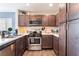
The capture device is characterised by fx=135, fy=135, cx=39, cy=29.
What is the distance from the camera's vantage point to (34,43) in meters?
6.77

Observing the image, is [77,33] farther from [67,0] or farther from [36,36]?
[36,36]

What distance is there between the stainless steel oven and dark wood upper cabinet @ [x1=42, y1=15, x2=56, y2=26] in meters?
1.06

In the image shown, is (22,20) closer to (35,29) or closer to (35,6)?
(35,29)

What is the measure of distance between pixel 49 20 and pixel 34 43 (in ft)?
5.16

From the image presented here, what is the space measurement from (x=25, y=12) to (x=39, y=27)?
1.19 meters

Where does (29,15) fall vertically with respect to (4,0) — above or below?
above

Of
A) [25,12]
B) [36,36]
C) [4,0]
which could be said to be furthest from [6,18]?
[4,0]

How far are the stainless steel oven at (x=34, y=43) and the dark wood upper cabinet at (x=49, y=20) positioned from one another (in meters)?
1.06

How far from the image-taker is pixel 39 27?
7.54 meters

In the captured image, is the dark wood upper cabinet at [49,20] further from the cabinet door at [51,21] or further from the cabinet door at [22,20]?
the cabinet door at [22,20]

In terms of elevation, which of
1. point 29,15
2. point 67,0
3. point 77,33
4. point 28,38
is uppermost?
point 29,15

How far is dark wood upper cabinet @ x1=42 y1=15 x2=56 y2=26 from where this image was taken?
7.41 m

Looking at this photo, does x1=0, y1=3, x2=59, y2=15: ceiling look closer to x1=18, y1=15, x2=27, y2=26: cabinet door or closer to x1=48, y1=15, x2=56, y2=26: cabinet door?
x1=48, y1=15, x2=56, y2=26: cabinet door

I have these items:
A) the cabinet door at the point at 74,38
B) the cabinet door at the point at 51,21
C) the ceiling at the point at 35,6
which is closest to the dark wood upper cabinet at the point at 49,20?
A: the cabinet door at the point at 51,21
